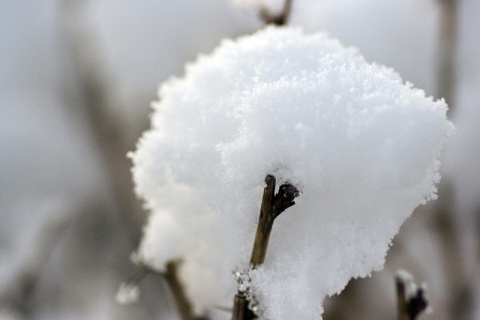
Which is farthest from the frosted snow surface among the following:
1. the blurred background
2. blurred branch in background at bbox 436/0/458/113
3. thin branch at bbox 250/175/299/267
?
blurred branch in background at bbox 436/0/458/113

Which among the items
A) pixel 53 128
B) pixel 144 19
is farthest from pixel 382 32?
pixel 53 128

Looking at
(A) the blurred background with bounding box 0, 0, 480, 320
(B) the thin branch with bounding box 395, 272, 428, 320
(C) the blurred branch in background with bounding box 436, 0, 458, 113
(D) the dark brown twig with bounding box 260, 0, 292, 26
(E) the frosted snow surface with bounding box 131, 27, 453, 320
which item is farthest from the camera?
(A) the blurred background with bounding box 0, 0, 480, 320

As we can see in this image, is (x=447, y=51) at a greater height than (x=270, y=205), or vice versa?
(x=447, y=51)

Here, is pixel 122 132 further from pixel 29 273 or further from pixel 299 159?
pixel 299 159

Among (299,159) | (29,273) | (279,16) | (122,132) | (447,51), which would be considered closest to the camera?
(299,159)

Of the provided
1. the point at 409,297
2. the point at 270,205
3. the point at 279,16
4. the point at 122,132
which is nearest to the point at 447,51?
the point at 279,16

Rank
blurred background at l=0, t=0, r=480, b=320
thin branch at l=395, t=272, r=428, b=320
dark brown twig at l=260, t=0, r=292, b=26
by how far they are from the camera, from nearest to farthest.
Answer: thin branch at l=395, t=272, r=428, b=320, dark brown twig at l=260, t=0, r=292, b=26, blurred background at l=0, t=0, r=480, b=320

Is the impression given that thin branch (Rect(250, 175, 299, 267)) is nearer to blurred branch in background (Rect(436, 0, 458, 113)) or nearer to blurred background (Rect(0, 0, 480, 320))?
blurred background (Rect(0, 0, 480, 320))
